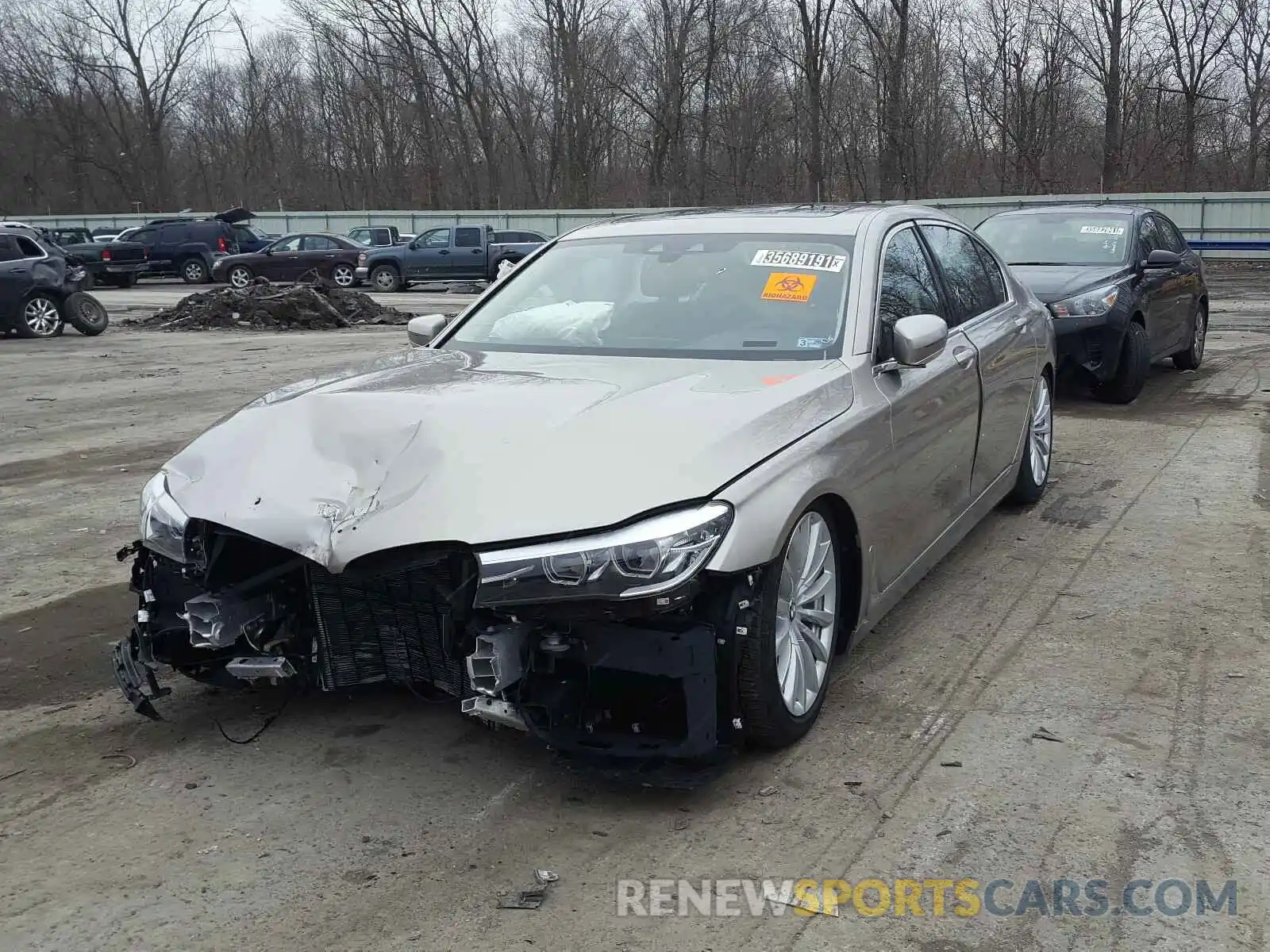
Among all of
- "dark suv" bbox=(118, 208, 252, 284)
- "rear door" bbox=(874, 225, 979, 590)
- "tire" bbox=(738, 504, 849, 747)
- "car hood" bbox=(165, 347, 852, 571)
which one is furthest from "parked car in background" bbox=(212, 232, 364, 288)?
"tire" bbox=(738, 504, 849, 747)

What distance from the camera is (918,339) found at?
165 inches

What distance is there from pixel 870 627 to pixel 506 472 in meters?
1.55

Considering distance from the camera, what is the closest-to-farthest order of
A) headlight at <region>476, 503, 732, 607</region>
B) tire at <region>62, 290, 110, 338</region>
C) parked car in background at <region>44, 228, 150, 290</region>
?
1. headlight at <region>476, 503, 732, 607</region>
2. tire at <region>62, 290, 110, 338</region>
3. parked car in background at <region>44, 228, 150, 290</region>

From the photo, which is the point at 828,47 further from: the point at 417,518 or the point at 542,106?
the point at 417,518

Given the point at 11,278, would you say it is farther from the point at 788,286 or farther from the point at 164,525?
the point at 788,286

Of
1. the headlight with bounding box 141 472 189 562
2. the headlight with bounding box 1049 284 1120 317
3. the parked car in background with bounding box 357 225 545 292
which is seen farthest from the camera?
the parked car in background with bounding box 357 225 545 292

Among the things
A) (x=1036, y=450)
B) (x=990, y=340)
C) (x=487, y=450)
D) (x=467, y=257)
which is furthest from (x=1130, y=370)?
(x=467, y=257)

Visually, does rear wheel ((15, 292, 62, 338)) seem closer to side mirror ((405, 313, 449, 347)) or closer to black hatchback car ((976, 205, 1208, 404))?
black hatchback car ((976, 205, 1208, 404))

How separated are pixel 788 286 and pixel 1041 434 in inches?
109

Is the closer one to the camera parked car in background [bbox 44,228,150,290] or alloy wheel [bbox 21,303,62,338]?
alloy wheel [bbox 21,303,62,338]

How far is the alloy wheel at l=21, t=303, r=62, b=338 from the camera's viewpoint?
18516 millimetres

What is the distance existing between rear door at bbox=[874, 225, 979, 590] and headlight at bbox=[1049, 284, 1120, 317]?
15.8 feet

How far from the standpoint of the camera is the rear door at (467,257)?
30.5 m

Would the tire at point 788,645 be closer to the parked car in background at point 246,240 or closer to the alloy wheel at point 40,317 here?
the alloy wheel at point 40,317
